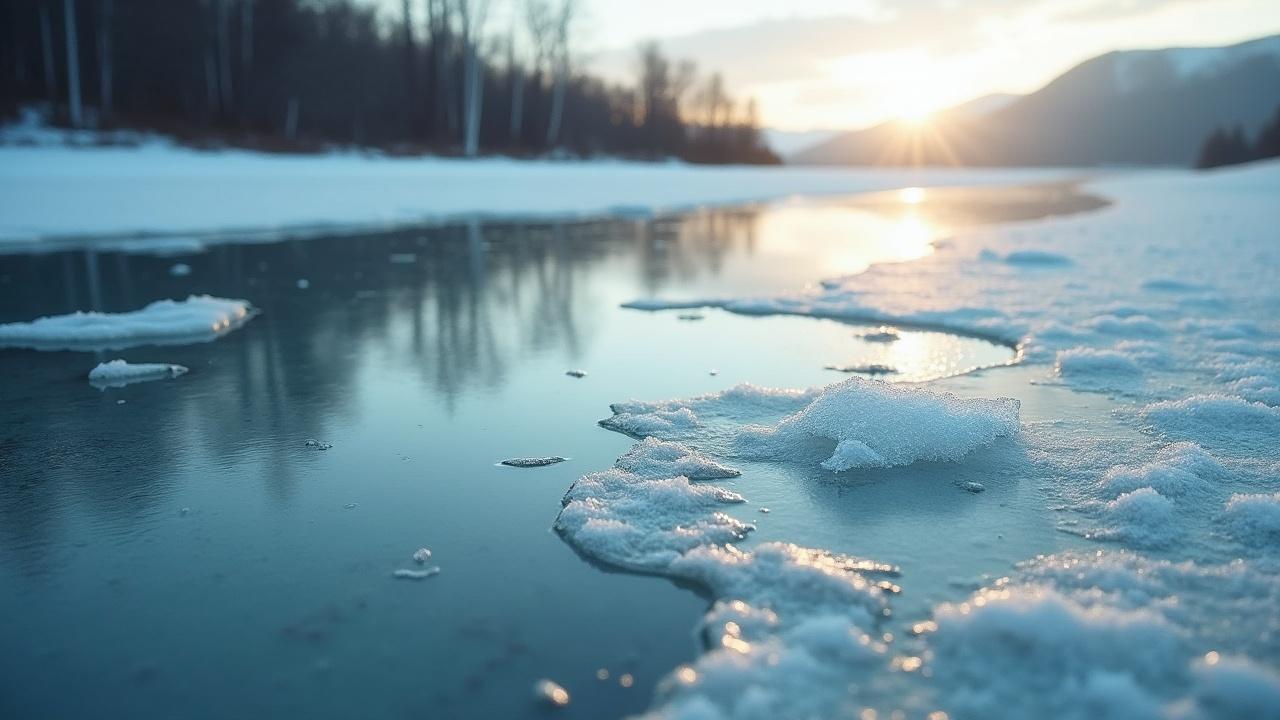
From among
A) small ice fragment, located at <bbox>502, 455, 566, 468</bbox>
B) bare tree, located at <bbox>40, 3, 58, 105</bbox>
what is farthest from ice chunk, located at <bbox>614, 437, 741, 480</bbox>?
bare tree, located at <bbox>40, 3, 58, 105</bbox>

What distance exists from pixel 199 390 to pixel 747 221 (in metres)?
12.5

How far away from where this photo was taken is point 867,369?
429 centimetres

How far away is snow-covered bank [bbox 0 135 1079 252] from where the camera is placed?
11102mm

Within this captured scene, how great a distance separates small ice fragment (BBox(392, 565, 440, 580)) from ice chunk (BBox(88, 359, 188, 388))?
260 centimetres

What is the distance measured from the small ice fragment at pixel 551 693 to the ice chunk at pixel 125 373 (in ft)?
10.7

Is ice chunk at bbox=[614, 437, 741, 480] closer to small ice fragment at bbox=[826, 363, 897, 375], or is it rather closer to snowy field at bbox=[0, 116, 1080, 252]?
small ice fragment at bbox=[826, 363, 897, 375]

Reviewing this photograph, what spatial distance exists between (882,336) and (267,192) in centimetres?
1159

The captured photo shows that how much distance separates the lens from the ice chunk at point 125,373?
4.02 m

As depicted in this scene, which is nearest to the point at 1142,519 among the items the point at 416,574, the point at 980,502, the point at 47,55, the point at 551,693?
the point at 980,502

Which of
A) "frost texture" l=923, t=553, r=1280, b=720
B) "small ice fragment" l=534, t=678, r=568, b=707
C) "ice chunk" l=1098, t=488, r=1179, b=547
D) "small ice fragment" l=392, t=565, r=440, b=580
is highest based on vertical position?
"ice chunk" l=1098, t=488, r=1179, b=547

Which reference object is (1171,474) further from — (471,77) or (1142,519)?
(471,77)

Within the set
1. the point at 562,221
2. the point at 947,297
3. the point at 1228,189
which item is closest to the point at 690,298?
the point at 947,297

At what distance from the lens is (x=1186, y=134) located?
118562mm

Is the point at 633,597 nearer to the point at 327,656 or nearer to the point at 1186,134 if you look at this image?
the point at 327,656
